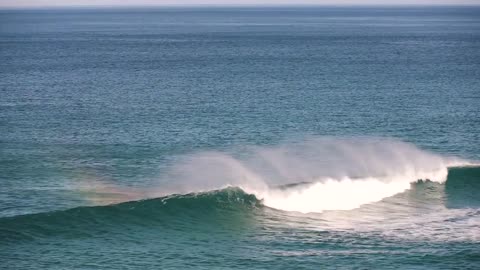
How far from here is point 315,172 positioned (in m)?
49.5

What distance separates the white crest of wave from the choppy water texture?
0.14 metres

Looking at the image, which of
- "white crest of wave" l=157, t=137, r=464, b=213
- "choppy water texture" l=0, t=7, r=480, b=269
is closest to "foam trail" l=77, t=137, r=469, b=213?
"white crest of wave" l=157, t=137, r=464, b=213

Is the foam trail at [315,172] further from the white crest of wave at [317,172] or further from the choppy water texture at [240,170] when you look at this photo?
the choppy water texture at [240,170]

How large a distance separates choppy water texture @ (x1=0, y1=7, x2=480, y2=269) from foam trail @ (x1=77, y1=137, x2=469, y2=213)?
6.1 inches

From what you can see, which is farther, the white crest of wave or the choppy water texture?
the white crest of wave

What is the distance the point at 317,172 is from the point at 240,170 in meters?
5.14

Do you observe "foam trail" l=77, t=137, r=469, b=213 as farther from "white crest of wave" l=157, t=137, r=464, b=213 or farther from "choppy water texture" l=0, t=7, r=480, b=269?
"choppy water texture" l=0, t=7, r=480, b=269

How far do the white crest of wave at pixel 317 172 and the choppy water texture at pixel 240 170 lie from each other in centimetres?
14

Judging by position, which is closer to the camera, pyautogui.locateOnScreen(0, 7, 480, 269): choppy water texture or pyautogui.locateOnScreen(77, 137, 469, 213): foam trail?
pyautogui.locateOnScreen(0, 7, 480, 269): choppy water texture

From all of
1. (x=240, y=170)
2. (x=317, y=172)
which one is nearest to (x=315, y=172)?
(x=317, y=172)

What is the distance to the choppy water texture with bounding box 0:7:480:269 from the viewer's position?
32906mm

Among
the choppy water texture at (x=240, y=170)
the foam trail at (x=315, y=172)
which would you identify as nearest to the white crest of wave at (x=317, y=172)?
the foam trail at (x=315, y=172)

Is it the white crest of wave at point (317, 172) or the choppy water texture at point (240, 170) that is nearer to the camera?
the choppy water texture at point (240, 170)

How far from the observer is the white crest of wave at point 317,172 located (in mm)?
42125
